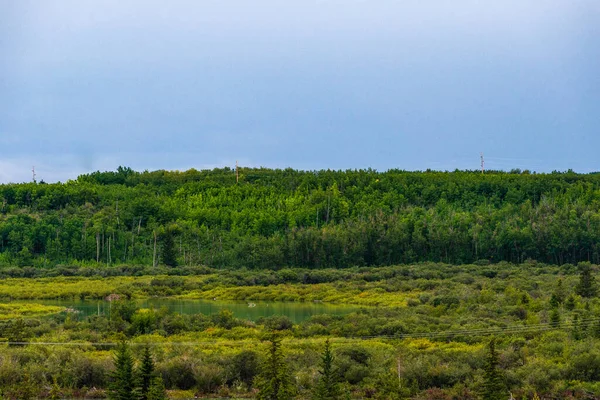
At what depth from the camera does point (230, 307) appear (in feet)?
204

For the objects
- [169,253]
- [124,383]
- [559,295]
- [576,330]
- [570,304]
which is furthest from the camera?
[169,253]

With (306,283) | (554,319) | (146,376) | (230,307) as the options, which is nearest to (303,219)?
(306,283)

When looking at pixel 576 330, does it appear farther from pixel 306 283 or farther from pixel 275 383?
pixel 306 283

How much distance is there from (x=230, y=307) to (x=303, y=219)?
156ft

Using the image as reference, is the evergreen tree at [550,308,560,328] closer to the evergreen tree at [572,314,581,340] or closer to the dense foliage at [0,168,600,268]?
the evergreen tree at [572,314,581,340]

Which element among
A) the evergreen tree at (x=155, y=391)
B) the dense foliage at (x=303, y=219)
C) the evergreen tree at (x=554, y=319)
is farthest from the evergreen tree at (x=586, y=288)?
the dense foliage at (x=303, y=219)

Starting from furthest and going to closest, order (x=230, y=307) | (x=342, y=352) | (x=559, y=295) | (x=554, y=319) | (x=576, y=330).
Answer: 1. (x=230, y=307)
2. (x=559, y=295)
3. (x=554, y=319)
4. (x=576, y=330)
5. (x=342, y=352)

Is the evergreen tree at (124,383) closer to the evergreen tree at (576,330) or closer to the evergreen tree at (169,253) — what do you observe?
the evergreen tree at (576,330)

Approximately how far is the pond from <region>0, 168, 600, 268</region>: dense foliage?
947 inches

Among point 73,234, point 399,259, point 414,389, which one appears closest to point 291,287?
point 399,259

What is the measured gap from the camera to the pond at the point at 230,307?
5706 cm

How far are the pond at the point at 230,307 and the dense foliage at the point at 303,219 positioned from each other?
947 inches

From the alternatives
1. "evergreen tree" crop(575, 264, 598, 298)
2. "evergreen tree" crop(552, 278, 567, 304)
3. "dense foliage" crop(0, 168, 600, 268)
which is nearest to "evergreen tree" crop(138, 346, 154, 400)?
"evergreen tree" crop(552, 278, 567, 304)

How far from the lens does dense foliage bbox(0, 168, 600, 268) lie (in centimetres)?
9012
